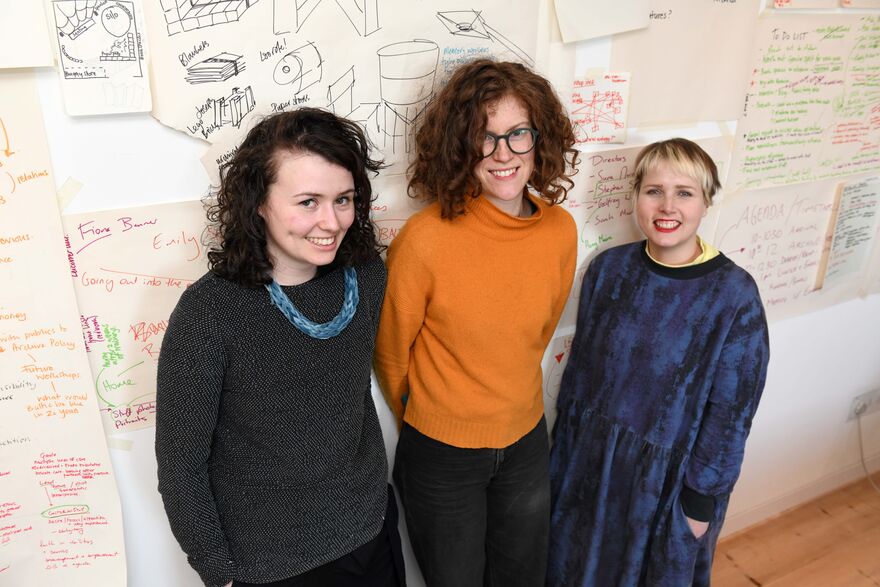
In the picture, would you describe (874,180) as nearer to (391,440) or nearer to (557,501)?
(557,501)

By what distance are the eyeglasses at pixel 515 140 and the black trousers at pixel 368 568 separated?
0.78 metres

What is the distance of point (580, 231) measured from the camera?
1.71 m

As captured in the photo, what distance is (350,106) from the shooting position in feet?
4.22

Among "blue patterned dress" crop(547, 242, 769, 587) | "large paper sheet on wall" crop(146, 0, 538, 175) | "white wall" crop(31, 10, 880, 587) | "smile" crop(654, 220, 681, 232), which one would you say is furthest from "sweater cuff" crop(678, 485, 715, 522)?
"large paper sheet on wall" crop(146, 0, 538, 175)

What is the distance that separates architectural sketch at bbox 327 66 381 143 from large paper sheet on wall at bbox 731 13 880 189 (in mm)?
1145

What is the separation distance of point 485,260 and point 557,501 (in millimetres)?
825

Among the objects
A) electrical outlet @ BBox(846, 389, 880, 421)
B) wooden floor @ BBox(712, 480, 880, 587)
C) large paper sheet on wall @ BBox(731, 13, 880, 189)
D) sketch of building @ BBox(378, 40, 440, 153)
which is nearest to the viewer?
sketch of building @ BBox(378, 40, 440, 153)

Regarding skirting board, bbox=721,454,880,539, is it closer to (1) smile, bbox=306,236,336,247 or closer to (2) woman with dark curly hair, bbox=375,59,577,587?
(2) woman with dark curly hair, bbox=375,59,577,587

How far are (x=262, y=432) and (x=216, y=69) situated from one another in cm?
66

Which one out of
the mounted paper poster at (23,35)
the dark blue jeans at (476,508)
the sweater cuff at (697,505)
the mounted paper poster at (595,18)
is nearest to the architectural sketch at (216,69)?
the mounted paper poster at (23,35)

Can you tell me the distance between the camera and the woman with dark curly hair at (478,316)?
50.0 inches

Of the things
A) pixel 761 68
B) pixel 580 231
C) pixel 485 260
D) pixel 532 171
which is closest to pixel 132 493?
pixel 485 260

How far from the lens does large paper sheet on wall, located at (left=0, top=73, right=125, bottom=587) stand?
1.04 metres

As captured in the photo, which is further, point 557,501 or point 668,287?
point 557,501
